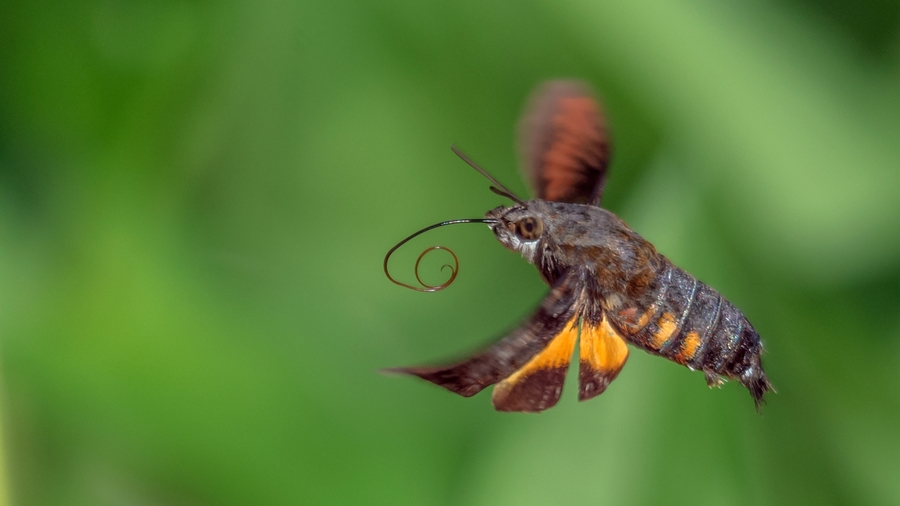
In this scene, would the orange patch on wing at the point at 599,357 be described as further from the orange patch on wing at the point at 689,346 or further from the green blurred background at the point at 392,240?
the green blurred background at the point at 392,240

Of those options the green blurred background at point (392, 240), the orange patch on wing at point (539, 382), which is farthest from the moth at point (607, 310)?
the green blurred background at point (392, 240)

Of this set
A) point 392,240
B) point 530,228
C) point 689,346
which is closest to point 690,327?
point 689,346

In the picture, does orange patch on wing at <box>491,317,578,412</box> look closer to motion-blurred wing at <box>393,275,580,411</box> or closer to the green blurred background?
motion-blurred wing at <box>393,275,580,411</box>

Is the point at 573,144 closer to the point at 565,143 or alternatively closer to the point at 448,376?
the point at 565,143

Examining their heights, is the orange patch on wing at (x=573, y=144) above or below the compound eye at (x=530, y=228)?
above

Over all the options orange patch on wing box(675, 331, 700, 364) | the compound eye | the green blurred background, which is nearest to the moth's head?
the compound eye

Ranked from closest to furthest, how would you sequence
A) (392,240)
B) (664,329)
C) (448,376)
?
(448,376) → (664,329) → (392,240)

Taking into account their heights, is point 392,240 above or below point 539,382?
below

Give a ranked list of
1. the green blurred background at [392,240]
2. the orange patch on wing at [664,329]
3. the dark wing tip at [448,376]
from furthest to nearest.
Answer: the green blurred background at [392,240] < the orange patch on wing at [664,329] < the dark wing tip at [448,376]
